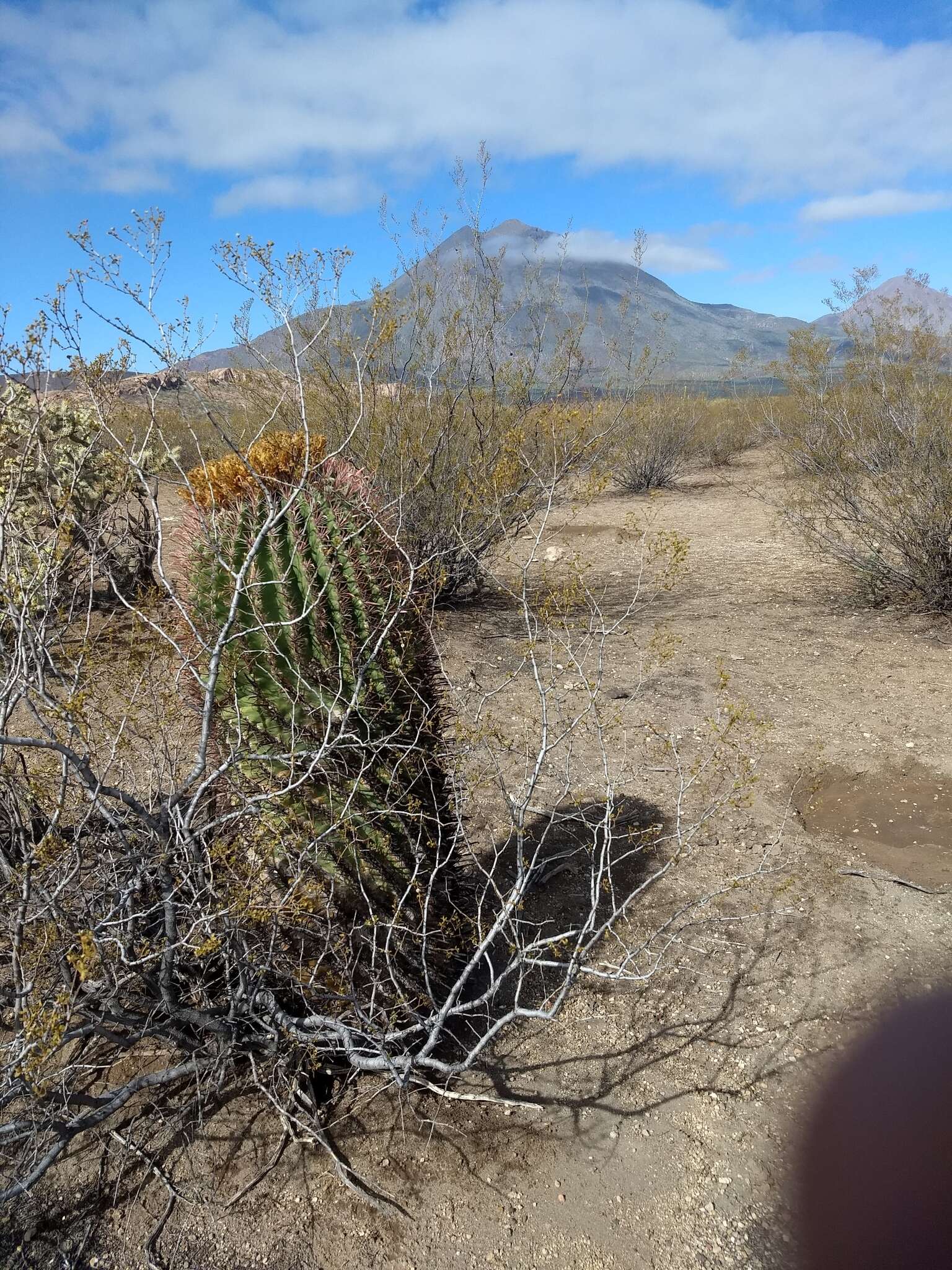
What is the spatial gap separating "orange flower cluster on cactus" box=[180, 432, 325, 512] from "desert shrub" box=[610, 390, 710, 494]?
11759 mm

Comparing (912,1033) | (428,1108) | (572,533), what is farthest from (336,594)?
(572,533)

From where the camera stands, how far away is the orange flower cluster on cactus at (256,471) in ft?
8.00

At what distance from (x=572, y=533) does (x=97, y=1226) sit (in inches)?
377

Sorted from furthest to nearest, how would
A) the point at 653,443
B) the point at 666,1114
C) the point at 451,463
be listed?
the point at 653,443 → the point at 451,463 → the point at 666,1114

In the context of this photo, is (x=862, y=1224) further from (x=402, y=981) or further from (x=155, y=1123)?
(x=155, y=1123)

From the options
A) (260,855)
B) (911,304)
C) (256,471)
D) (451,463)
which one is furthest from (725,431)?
(260,855)

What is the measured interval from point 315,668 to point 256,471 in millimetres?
607

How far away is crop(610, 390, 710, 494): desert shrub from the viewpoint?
14.6 meters

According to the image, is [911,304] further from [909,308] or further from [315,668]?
[315,668]

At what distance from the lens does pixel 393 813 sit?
2588mm

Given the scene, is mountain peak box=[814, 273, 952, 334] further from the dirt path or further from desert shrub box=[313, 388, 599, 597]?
the dirt path

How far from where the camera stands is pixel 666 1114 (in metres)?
2.56

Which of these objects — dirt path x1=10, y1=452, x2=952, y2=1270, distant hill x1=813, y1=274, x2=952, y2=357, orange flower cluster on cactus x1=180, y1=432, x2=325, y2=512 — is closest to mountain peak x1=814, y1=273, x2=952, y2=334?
distant hill x1=813, y1=274, x2=952, y2=357

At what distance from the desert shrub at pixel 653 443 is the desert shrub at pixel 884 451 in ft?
17.4
